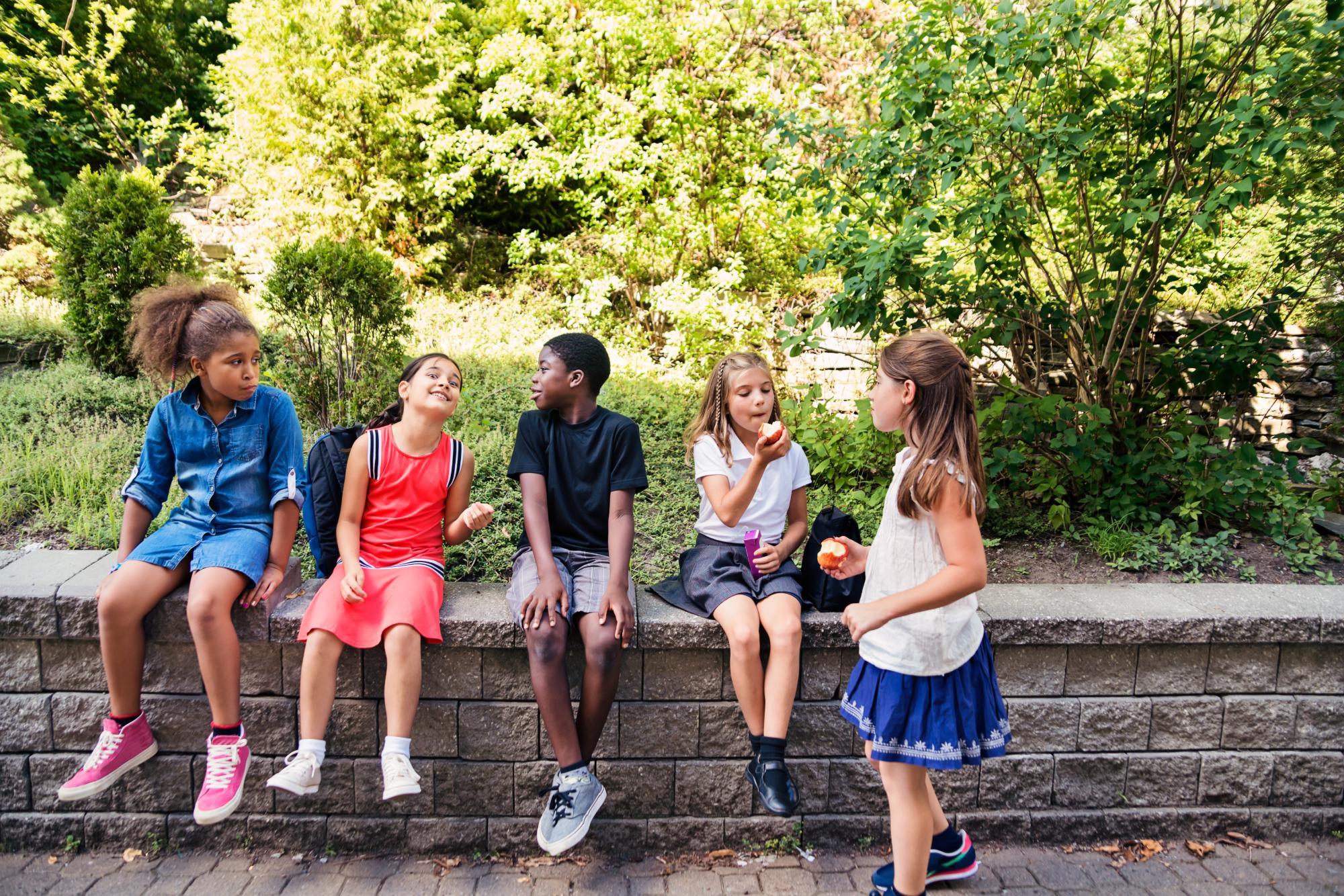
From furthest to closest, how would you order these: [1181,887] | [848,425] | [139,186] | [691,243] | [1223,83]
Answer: [691,243] < [139,186] < [848,425] < [1223,83] < [1181,887]

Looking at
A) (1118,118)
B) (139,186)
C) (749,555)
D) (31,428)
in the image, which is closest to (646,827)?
(749,555)

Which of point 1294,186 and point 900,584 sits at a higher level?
point 1294,186

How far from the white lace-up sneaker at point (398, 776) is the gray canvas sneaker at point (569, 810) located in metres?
0.39

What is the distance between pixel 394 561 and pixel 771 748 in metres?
1.37

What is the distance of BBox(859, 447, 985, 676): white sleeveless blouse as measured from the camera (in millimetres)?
2266

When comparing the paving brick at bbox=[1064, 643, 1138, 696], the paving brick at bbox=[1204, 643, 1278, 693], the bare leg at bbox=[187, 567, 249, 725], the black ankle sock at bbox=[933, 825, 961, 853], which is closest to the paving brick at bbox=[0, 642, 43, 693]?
the bare leg at bbox=[187, 567, 249, 725]

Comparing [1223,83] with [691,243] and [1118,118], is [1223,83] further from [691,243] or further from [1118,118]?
[691,243]

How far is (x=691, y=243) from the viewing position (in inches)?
328

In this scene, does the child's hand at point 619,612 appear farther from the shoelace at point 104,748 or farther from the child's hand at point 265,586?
the shoelace at point 104,748

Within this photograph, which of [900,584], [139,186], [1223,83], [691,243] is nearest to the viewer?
[900,584]

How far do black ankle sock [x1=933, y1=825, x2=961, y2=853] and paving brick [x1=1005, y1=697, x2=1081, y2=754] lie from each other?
1.26 feet

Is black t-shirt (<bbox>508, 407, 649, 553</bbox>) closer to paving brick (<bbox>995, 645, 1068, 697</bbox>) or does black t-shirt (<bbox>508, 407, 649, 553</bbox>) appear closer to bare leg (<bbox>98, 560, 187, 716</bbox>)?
bare leg (<bbox>98, 560, 187, 716</bbox>)

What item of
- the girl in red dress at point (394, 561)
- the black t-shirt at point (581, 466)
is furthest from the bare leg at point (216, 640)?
the black t-shirt at point (581, 466)

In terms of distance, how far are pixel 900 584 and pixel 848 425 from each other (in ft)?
7.57
